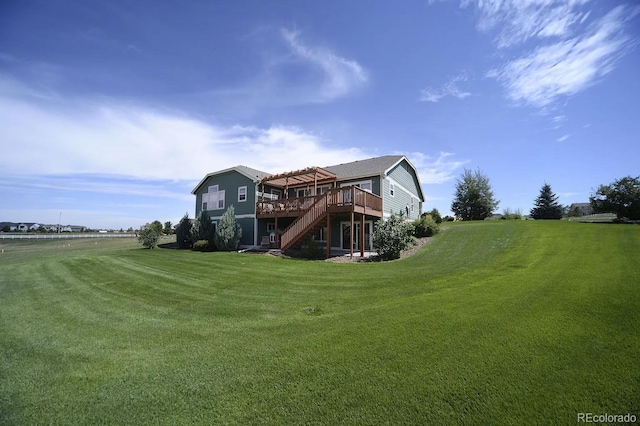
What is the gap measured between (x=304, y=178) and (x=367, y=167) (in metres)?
5.15

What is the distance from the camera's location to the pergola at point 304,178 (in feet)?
59.4

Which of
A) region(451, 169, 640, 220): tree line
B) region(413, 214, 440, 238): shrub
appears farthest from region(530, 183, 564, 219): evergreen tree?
region(413, 214, 440, 238): shrub

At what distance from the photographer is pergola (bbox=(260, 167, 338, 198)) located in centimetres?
1810

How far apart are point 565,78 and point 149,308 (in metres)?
16.0

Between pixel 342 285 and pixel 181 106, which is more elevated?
pixel 181 106

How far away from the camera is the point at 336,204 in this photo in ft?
50.5

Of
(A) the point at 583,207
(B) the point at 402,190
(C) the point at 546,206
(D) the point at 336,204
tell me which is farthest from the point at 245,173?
(A) the point at 583,207

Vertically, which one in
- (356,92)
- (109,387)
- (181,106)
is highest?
(356,92)

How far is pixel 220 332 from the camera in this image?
5.07m

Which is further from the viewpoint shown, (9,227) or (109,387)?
(9,227)

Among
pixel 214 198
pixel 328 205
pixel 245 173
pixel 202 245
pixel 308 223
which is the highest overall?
pixel 245 173

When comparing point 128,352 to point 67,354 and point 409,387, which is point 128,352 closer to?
point 67,354

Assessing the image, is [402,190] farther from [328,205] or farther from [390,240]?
[390,240]

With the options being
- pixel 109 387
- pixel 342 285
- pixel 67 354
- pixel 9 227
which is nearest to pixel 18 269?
pixel 67 354
